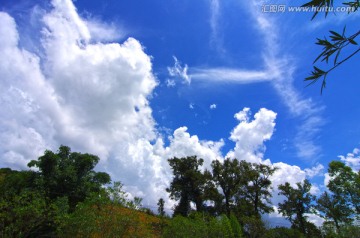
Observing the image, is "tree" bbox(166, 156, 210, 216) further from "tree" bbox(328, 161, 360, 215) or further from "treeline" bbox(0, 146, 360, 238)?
"tree" bbox(328, 161, 360, 215)

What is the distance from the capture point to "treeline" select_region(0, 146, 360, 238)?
1346 cm

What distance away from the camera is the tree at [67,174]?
2105 centimetres

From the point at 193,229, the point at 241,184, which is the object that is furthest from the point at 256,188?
the point at 193,229

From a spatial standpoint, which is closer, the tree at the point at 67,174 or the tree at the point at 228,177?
the tree at the point at 67,174

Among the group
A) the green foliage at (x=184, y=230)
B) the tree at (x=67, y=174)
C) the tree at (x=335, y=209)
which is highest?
the tree at (x=335, y=209)

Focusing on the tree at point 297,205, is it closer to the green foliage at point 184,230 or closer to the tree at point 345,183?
the tree at point 345,183

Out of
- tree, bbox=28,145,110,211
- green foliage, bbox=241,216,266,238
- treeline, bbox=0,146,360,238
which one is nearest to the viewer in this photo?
treeline, bbox=0,146,360,238

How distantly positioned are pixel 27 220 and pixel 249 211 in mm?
31498

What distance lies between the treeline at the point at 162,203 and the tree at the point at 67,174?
0.07m

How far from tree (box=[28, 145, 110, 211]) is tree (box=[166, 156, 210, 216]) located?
22629 millimetres

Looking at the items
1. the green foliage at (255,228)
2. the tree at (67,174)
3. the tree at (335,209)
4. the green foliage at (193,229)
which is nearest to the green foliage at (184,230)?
the green foliage at (193,229)

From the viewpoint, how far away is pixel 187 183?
45.9 meters

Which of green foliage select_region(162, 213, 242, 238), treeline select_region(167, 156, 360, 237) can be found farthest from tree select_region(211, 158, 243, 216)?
green foliage select_region(162, 213, 242, 238)

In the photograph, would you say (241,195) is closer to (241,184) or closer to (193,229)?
(241,184)
